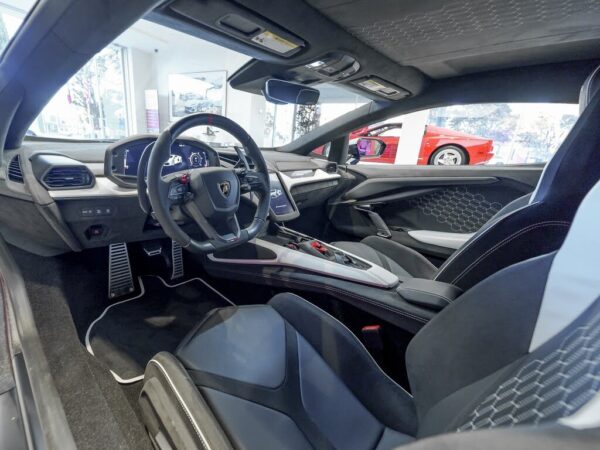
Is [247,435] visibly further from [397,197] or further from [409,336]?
[397,197]

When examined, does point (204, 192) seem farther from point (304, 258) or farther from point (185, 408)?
point (185, 408)

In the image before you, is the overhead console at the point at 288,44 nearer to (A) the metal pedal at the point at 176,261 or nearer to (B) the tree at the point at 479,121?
(A) the metal pedal at the point at 176,261

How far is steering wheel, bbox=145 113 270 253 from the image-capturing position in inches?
33.6

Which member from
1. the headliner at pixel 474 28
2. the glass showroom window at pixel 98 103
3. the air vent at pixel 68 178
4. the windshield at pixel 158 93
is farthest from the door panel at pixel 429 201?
the glass showroom window at pixel 98 103

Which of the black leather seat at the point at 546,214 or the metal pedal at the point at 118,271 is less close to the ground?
the black leather seat at the point at 546,214

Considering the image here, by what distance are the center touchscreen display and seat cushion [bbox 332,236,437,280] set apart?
371 mm

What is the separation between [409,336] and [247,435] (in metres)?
0.57

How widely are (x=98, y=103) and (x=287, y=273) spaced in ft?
21.4

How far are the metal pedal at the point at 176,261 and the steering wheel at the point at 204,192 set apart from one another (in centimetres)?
76

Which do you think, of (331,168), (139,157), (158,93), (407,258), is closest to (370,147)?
(331,168)

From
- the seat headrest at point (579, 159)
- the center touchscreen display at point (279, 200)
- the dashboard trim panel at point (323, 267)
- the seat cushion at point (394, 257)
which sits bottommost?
the seat cushion at point (394, 257)

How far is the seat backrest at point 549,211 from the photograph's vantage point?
26.5 inches

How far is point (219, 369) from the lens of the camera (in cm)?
73

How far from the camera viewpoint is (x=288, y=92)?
1.61 m
